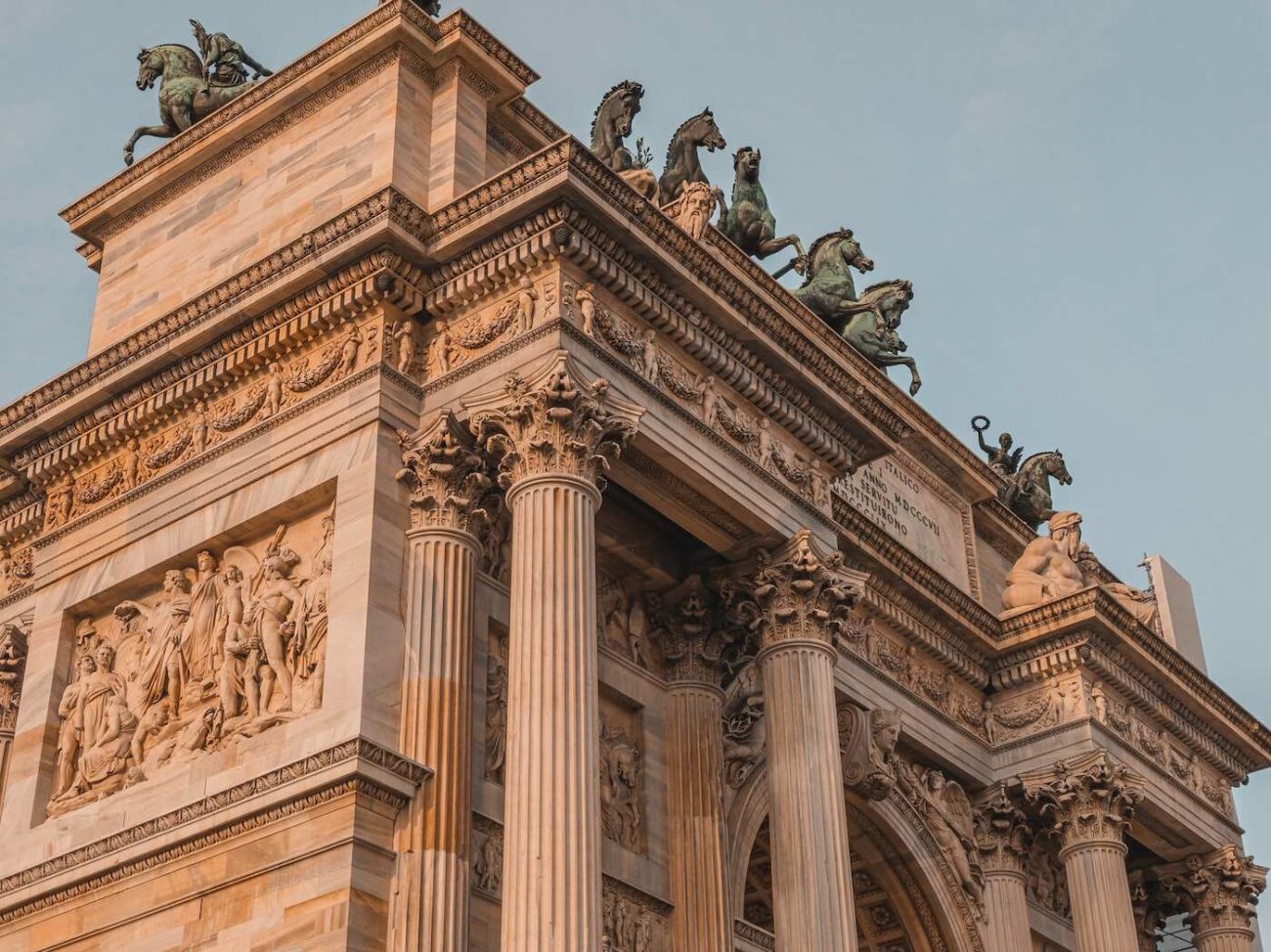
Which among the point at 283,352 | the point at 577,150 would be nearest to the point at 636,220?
the point at 577,150

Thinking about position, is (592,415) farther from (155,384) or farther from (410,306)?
(155,384)

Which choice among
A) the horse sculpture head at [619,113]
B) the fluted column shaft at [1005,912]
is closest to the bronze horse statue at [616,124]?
the horse sculpture head at [619,113]

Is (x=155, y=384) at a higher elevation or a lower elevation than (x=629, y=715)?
higher

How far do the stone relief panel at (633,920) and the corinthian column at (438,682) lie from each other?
8.29 feet

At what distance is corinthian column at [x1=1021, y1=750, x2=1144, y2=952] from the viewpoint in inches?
1123

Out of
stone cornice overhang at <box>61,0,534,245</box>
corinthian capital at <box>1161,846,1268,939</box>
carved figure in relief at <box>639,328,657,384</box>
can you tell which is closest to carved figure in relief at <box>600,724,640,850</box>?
carved figure in relief at <box>639,328,657,384</box>

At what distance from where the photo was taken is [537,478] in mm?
19938

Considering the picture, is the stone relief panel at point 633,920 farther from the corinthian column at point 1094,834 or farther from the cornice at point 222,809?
the corinthian column at point 1094,834

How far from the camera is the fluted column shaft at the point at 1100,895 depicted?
28422 millimetres

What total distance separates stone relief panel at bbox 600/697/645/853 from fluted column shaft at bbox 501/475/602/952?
322cm

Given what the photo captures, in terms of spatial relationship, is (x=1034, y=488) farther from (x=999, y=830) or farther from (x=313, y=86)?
(x=313, y=86)

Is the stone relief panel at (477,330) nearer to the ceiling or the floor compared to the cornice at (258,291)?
nearer to the floor

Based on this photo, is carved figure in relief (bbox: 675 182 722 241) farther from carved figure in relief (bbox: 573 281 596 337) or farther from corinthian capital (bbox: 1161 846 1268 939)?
corinthian capital (bbox: 1161 846 1268 939)

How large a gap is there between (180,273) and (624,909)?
9.69 m
